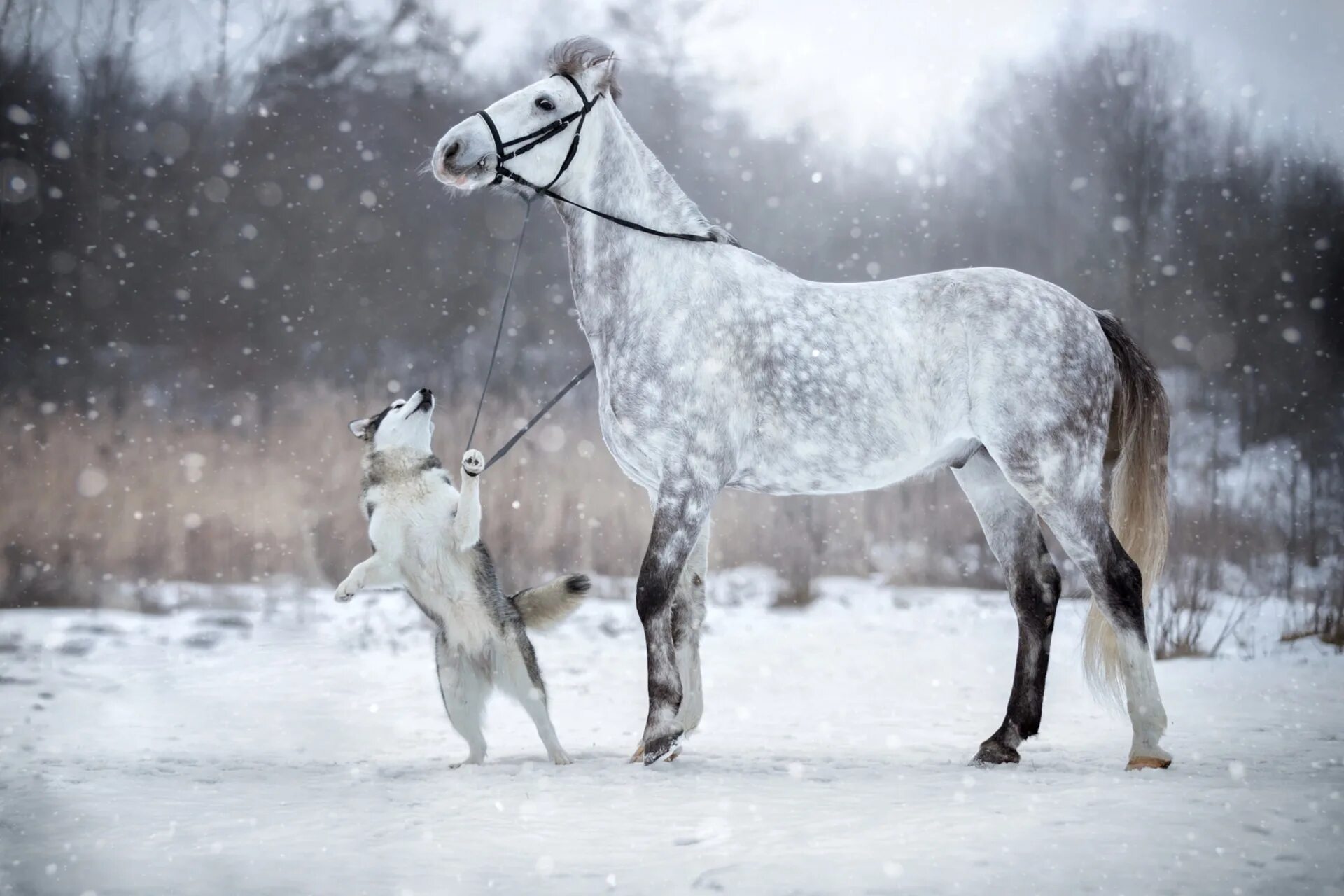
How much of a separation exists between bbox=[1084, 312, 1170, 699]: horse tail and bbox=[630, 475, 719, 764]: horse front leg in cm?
170

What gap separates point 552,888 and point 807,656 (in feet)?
15.9

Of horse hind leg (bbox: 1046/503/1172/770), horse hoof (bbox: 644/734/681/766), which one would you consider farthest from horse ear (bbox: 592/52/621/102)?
horse hoof (bbox: 644/734/681/766)

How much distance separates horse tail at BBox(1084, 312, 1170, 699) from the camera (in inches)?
156

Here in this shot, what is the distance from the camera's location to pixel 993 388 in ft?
12.5

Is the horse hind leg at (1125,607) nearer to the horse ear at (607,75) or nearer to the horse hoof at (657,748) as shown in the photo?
the horse hoof at (657,748)

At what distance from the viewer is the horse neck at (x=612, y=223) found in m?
3.95

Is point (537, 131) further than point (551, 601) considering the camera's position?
No

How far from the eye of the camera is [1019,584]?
420 cm

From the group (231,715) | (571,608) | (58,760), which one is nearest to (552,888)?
(571,608)

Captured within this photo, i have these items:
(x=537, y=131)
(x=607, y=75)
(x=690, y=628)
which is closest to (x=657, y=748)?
(x=690, y=628)

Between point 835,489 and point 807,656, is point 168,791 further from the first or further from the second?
point 807,656

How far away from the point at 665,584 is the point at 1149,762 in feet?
6.23

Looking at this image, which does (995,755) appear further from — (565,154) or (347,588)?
(565,154)

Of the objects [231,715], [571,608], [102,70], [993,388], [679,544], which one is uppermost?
[102,70]
